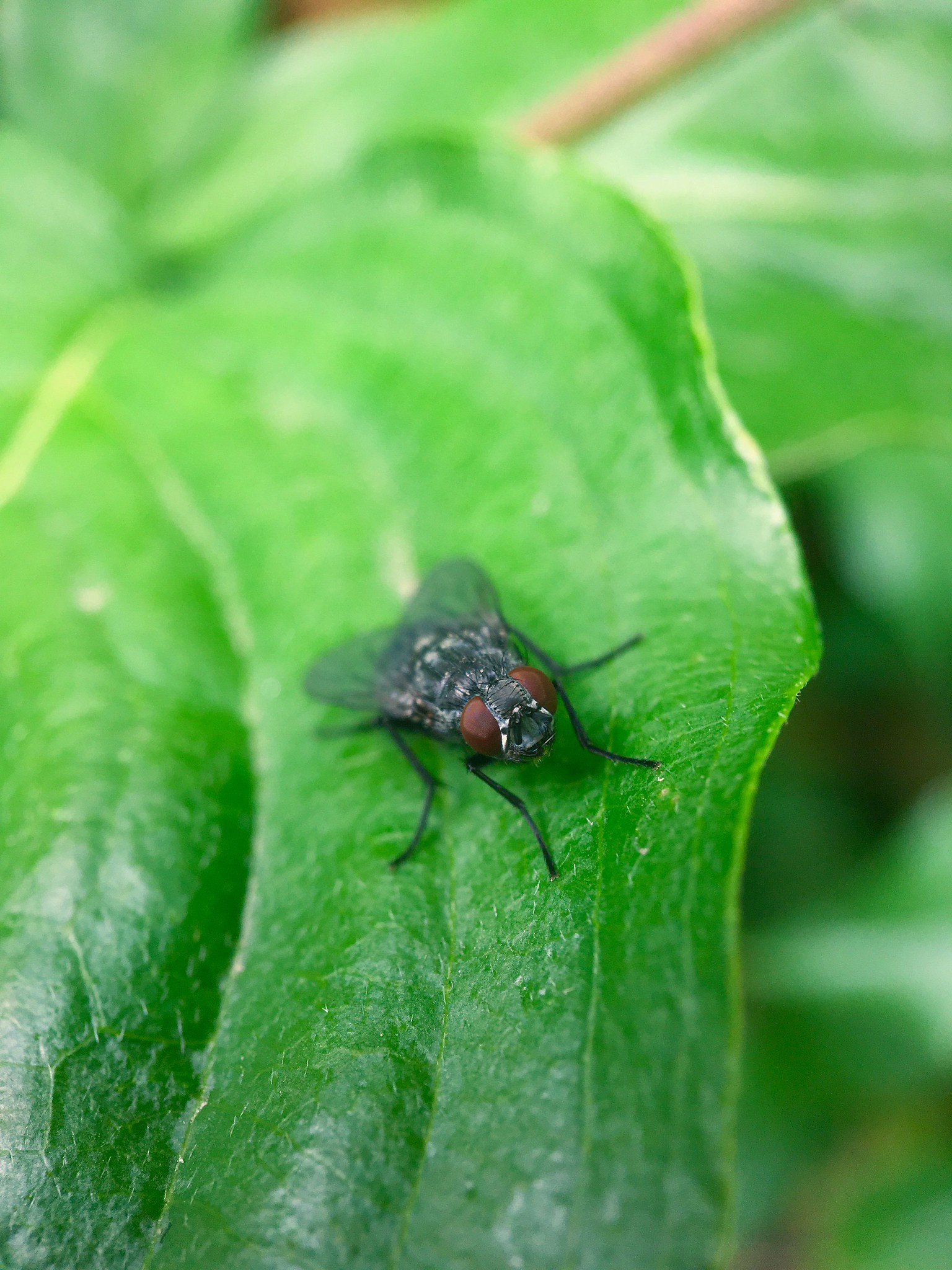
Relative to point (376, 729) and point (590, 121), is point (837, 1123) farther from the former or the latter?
point (590, 121)

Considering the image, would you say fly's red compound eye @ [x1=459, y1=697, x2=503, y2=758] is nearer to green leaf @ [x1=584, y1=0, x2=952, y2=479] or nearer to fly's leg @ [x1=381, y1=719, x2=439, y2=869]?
fly's leg @ [x1=381, y1=719, x2=439, y2=869]

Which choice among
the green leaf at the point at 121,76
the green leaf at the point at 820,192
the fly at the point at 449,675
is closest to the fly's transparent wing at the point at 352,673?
the fly at the point at 449,675

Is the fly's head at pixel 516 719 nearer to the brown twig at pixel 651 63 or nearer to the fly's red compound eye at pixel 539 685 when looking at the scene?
the fly's red compound eye at pixel 539 685

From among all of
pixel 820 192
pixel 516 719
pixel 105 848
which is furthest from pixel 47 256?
pixel 820 192

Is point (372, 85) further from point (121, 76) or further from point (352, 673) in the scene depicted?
point (352, 673)

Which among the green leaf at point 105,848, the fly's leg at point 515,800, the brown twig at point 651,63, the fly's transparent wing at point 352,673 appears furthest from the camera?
the brown twig at point 651,63

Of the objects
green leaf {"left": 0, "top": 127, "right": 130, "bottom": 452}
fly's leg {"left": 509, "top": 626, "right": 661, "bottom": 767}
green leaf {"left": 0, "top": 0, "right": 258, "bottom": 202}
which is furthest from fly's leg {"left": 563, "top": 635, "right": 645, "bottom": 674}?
green leaf {"left": 0, "top": 0, "right": 258, "bottom": 202}

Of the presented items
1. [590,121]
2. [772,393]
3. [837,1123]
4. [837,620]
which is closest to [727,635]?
[772,393]
